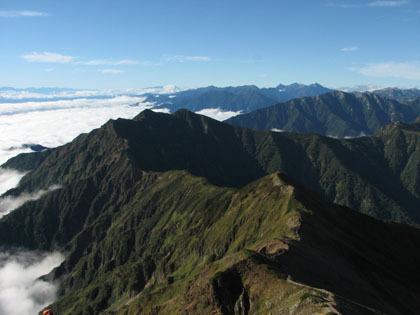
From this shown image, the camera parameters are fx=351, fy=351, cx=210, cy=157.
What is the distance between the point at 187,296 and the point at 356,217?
111 metres

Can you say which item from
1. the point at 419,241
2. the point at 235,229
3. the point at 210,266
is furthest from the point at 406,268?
the point at 210,266

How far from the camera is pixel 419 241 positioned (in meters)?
173

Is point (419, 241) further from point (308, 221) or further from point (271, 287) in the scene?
point (271, 287)

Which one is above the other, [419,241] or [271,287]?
[271,287]

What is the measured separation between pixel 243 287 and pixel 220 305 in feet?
24.9

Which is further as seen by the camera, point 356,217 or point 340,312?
point 356,217

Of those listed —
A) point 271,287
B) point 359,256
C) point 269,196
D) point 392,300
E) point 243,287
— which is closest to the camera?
point 271,287

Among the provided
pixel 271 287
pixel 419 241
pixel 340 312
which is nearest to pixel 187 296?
pixel 271 287

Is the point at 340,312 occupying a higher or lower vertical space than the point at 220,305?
higher

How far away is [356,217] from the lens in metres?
176

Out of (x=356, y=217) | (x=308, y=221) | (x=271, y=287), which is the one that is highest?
(x=271, y=287)

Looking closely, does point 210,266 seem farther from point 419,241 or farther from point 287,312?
point 419,241

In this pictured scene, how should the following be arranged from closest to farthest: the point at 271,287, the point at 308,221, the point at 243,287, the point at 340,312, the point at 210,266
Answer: the point at 340,312, the point at 271,287, the point at 243,287, the point at 210,266, the point at 308,221

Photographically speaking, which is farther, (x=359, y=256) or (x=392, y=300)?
(x=359, y=256)
